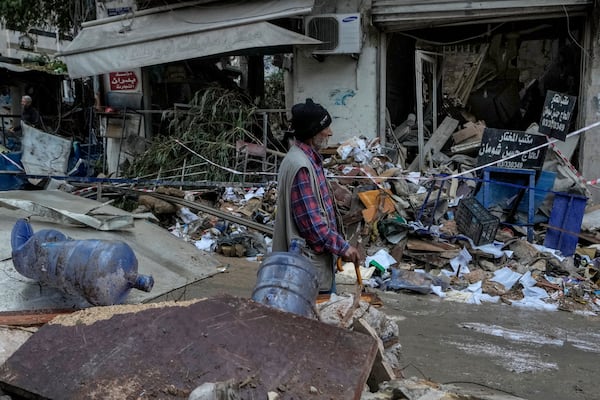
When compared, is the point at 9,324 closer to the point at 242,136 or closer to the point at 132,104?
the point at 242,136

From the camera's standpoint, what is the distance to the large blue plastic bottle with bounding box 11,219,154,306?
2.88 metres

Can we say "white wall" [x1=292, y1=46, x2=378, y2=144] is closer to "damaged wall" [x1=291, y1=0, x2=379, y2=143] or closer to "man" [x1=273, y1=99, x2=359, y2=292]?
"damaged wall" [x1=291, y1=0, x2=379, y2=143]

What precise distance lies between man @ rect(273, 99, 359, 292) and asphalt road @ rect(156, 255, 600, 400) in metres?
1.31

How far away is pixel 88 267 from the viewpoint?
2891mm

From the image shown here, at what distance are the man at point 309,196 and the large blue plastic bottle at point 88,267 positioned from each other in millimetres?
875

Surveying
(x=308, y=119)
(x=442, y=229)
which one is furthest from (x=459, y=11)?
(x=308, y=119)

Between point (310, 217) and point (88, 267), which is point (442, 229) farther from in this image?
point (88, 267)

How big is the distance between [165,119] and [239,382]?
8.74m

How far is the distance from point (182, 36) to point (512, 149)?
522cm

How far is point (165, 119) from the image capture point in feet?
33.1

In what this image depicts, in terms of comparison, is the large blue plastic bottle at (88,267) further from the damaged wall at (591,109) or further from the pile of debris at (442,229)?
the damaged wall at (591,109)

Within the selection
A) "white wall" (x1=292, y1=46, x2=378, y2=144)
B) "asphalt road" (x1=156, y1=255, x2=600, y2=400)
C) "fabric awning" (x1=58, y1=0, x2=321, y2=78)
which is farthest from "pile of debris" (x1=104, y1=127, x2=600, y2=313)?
"fabric awning" (x1=58, y1=0, x2=321, y2=78)

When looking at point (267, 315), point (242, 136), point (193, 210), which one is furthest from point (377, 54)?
point (267, 315)

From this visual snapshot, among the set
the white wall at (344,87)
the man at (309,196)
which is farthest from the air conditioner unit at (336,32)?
the man at (309,196)
